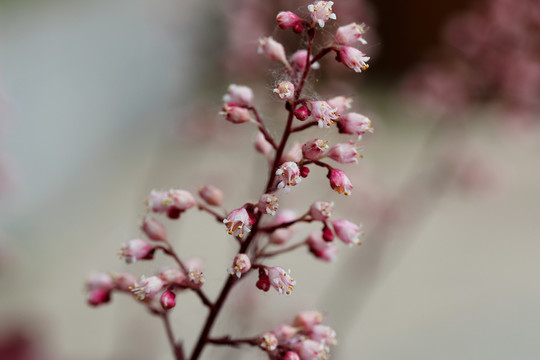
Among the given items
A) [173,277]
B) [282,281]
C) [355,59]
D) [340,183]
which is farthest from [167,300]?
[355,59]

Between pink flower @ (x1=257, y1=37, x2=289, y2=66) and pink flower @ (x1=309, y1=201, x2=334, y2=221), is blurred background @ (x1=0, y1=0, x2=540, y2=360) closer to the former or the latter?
pink flower @ (x1=257, y1=37, x2=289, y2=66)

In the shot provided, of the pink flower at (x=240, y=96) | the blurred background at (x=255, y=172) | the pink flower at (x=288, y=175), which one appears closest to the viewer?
the pink flower at (x=288, y=175)

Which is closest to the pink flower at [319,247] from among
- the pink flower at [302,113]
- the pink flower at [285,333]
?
the pink flower at [285,333]

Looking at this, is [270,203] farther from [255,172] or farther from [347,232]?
[255,172]

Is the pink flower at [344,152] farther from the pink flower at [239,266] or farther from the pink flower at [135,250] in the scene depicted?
the pink flower at [135,250]

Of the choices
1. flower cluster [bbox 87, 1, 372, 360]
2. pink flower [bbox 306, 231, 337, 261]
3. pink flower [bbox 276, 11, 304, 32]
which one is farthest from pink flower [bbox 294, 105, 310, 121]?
pink flower [bbox 306, 231, 337, 261]

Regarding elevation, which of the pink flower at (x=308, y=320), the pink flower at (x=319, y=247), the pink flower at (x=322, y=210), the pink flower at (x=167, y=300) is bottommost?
the pink flower at (x=167, y=300)
